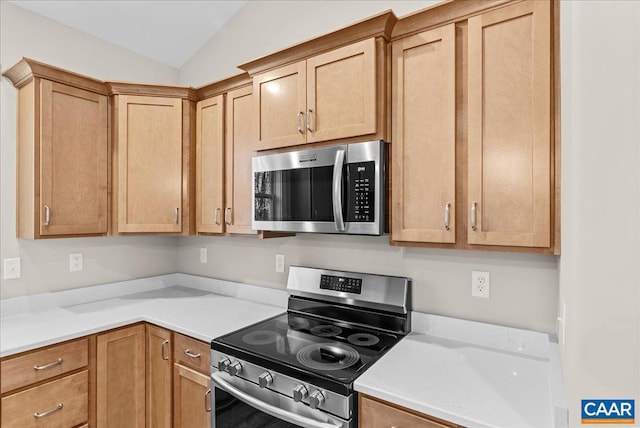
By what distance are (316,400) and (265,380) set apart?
0.26m

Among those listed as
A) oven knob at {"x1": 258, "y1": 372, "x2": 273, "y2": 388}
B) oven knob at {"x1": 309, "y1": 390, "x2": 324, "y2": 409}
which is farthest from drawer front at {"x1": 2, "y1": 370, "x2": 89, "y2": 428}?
oven knob at {"x1": 309, "y1": 390, "x2": 324, "y2": 409}

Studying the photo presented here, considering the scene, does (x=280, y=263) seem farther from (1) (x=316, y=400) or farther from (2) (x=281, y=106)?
(1) (x=316, y=400)

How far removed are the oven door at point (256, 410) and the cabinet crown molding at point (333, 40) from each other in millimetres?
1543

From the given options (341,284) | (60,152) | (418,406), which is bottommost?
(418,406)

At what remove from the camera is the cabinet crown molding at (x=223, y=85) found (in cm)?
215

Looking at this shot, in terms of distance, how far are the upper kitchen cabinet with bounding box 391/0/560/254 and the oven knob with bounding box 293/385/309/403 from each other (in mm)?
710

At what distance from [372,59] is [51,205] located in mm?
1893

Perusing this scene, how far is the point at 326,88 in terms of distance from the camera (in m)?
1.71

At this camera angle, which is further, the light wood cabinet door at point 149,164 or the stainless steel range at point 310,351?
the light wood cabinet door at point 149,164

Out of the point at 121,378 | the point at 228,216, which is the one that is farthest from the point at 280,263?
the point at 121,378

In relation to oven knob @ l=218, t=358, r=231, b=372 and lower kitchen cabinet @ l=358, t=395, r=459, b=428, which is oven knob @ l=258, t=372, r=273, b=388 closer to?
oven knob @ l=218, t=358, r=231, b=372

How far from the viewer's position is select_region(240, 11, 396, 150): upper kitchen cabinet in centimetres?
158

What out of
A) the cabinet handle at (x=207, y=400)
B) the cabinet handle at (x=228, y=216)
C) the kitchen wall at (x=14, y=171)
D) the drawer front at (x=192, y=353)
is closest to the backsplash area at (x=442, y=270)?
the cabinet handle at (x=228, y=216)

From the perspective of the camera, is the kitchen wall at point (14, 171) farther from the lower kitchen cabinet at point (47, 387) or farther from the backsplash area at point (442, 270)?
the backsplash area at point (442, 270)
